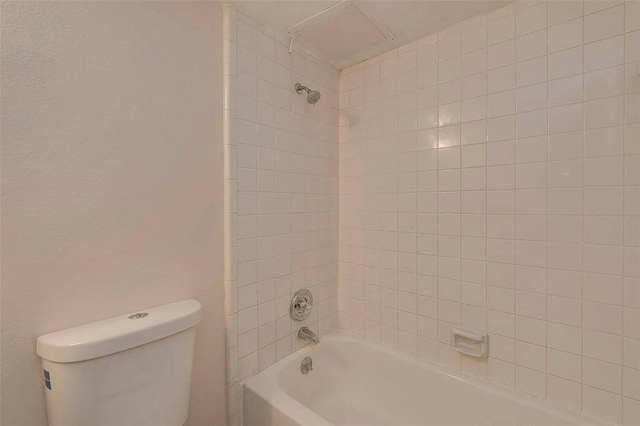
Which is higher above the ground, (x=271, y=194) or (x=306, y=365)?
(x=271, y=194)

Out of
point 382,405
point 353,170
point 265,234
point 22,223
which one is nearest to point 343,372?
point 382,405

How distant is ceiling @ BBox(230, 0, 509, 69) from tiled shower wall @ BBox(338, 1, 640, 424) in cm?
Result: 8

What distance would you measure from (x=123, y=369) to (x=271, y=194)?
0.86 m

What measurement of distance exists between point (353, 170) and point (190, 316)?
1.18 m

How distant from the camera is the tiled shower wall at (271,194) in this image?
1.27m

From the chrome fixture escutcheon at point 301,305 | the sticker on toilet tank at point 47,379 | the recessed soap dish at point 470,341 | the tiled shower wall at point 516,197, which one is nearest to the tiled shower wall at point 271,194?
the chrome fixture escutcheon at point 301,305

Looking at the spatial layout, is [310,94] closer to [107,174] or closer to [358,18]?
[358,18]

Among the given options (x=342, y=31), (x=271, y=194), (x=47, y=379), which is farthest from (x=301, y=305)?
(x=342, y=31)

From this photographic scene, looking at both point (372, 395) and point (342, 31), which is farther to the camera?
point (372, 395)

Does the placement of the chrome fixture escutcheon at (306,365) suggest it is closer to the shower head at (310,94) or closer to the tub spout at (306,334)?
the tub spout at (306,334)

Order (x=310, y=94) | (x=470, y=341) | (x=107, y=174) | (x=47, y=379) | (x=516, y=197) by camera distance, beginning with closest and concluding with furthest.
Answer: (x=47, y=379) → (x=107, y=174) → (x=516, y=197) → (x=470, y=341) → (x=310, y=94)

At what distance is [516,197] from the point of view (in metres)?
1.24

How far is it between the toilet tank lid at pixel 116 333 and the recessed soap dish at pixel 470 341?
1.16 metres

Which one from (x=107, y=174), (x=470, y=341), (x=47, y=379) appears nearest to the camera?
(x=47, y=379)
